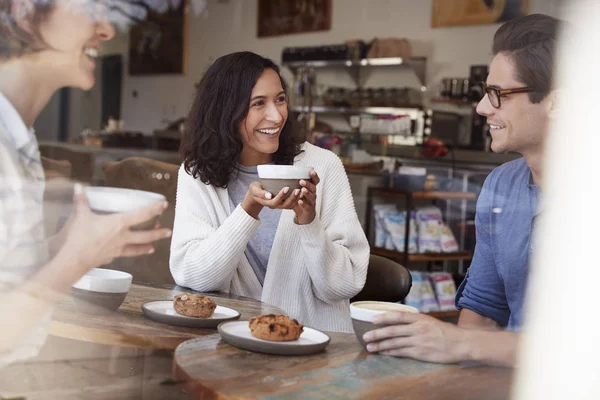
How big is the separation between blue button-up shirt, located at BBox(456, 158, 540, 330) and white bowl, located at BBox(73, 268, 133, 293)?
648 mm

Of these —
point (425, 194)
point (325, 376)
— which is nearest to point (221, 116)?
point (325, 376)

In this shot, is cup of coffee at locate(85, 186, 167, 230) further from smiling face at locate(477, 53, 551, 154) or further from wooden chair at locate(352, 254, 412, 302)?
wooden chair at locate(352, 254, 412, 302)

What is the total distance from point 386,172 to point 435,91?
189cm

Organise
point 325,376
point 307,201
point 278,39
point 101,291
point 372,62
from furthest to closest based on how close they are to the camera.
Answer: point 372,62 → point 278,39 → point 307,201 → point 101,291 → point 325,376

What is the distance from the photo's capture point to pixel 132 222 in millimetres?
1033

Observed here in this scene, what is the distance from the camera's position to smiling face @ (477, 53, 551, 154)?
1.22m

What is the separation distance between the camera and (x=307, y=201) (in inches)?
53.9

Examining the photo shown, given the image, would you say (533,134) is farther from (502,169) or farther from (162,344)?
(162,344)

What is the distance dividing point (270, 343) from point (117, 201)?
0.27 metres

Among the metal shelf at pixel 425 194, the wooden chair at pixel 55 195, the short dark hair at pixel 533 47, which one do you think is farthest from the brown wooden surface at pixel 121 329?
the metal shelf at pixel 425 194

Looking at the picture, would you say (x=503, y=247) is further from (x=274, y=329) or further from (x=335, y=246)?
(x=274, y=329)

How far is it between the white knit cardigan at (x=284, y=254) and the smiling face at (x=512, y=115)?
0.40m

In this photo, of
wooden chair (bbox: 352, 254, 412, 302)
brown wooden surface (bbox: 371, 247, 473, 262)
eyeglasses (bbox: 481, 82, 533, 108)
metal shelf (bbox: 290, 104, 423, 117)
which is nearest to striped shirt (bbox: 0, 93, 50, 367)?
eyeglasses (bbox: 481, 82, 533, 108)

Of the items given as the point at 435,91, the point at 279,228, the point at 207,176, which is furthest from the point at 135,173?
the point at 435,91
